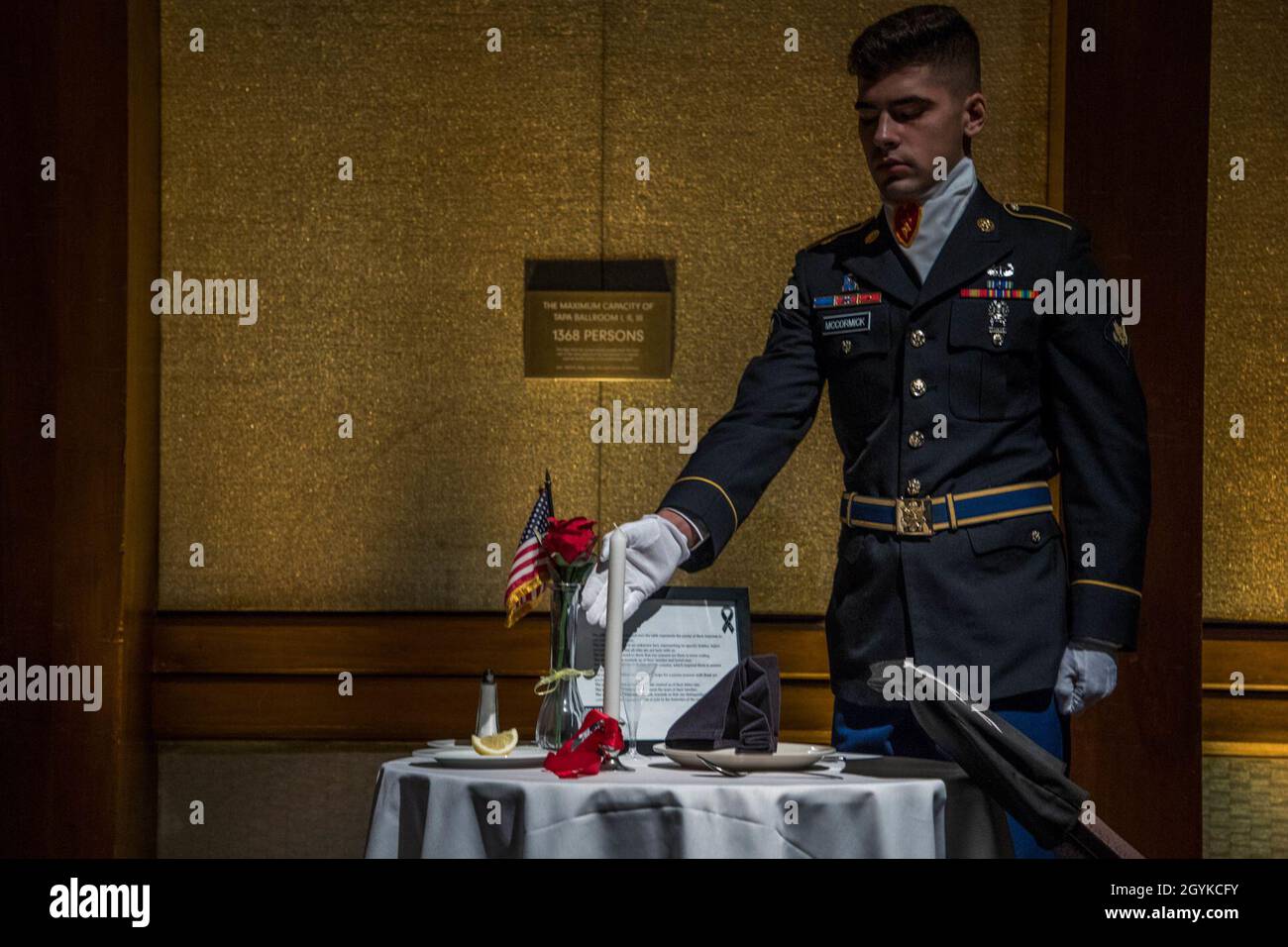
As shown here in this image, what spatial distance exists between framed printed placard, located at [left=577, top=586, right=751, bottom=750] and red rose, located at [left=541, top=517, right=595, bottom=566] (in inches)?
3.5

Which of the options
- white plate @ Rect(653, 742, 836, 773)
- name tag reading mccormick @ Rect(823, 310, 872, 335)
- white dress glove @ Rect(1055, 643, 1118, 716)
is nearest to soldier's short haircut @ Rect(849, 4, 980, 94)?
name tag reading mccormick @ Rect(823, 310, 872, 335)

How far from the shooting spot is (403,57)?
371 centimetres

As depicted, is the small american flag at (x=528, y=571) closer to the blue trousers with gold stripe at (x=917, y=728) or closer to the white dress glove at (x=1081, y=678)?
the blue trousers with gold stripe at (x=917, y=728)

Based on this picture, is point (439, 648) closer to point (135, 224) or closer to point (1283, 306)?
point (135, 224)

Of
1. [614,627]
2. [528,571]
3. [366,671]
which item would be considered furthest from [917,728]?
[366,671]

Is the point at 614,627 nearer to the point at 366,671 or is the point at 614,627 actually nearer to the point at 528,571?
the point at 528,571

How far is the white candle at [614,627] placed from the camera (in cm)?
209

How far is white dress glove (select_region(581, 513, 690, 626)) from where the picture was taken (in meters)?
2.22

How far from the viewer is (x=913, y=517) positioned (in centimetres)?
232

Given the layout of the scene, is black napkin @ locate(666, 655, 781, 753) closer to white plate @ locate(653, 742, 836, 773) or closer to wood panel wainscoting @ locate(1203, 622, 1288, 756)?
white plate @ locate(653, 742, 836, 773)

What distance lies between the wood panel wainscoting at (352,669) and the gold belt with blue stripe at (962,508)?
134 cm

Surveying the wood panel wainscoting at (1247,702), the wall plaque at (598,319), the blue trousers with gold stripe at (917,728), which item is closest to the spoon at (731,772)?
the blue trousers with gold stripe at (917,728)

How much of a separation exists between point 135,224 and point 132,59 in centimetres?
38
